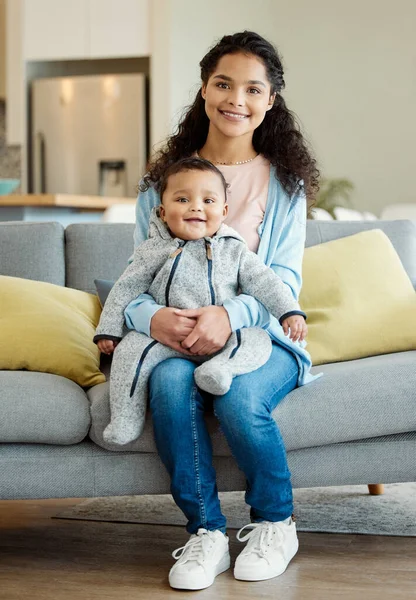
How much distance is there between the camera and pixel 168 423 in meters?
1.89

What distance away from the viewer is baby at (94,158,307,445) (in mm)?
1948

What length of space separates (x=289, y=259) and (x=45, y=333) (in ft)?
2.05

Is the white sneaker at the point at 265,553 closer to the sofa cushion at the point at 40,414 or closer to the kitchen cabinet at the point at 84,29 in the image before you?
the sofa cushion at the point at 40,414

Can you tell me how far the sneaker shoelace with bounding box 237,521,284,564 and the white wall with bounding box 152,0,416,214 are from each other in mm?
5735

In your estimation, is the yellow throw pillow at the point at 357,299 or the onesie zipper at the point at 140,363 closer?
the onesie zipper at the point at 140,363

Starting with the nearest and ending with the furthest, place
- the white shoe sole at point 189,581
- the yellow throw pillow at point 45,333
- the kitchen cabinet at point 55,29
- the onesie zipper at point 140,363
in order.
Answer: the white shoe sole at point 189,581 → the onesie zipper at point 140,363 → the yellow throw pillow at point 45,333 → the kitchen cabinet at point 55,29

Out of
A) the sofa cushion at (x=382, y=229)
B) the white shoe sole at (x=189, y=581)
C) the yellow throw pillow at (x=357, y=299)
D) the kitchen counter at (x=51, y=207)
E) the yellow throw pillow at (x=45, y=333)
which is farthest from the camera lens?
the kitchen counter at (x=51, y=207)

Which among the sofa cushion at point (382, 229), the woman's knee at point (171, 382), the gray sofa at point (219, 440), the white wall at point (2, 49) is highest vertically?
the white wall at point (2, 49)

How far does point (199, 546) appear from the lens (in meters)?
1.88

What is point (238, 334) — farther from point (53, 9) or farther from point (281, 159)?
point (53, 9)

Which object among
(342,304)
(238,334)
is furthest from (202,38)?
(238,334)

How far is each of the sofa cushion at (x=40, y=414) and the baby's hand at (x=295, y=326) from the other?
48cm

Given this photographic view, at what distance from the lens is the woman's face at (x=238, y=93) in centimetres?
220

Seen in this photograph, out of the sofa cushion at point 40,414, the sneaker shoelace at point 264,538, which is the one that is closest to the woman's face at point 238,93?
the sofa cushion at point 40,414
